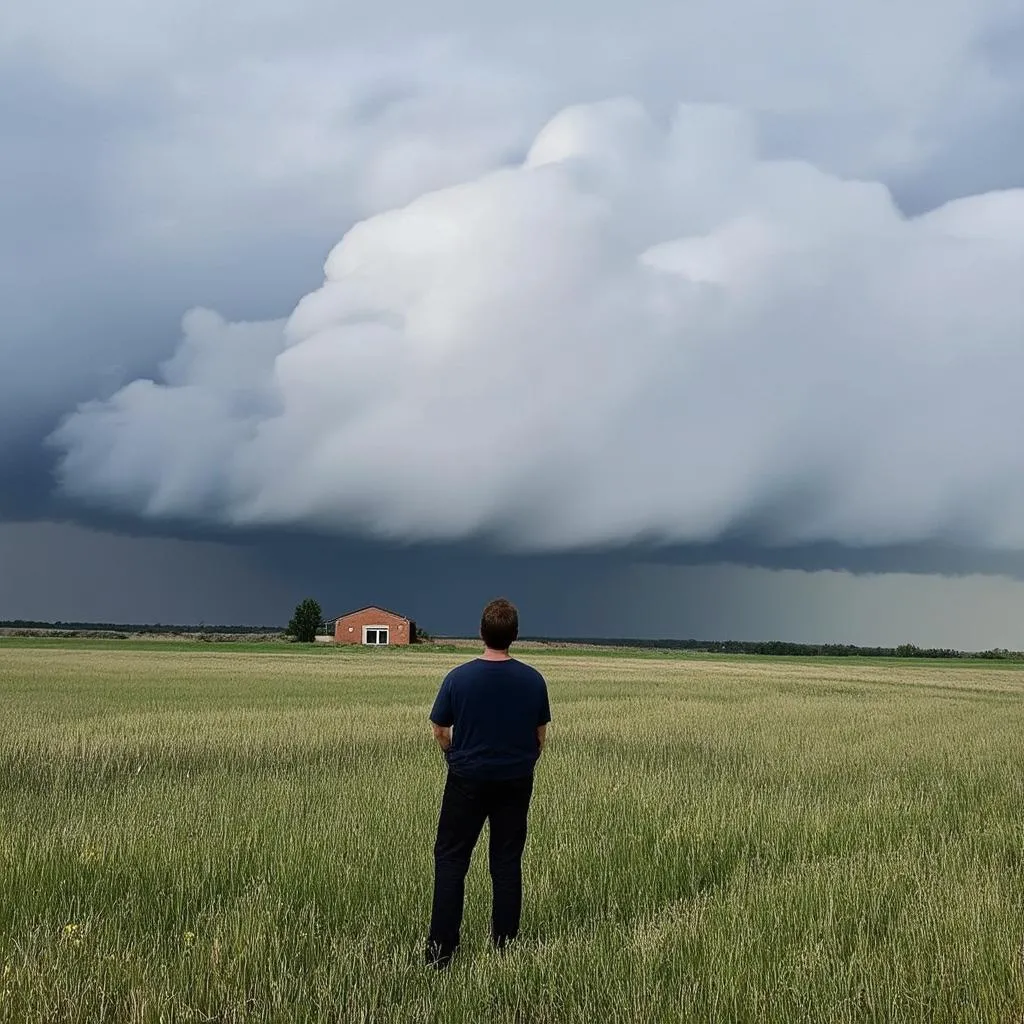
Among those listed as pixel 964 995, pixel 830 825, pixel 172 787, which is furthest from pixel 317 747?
pixel 964 995

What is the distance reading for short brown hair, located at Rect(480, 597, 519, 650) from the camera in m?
6.53

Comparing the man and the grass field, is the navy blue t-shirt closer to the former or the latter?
the man

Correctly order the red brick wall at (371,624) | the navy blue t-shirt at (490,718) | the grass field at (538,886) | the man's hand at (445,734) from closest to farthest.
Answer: the grass field at (538,886) < the navy blue t-shirt at (490,718) < the man's hand at (445,734) < the red brick wall at (371,624)

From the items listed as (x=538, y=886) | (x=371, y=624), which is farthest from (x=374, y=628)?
(x=538, y=886)

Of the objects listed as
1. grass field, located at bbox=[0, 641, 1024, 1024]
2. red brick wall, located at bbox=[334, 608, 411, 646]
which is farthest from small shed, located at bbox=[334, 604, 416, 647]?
grass field, located at bbox=[0, 641, 1024, 1024]

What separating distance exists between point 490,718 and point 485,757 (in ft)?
0.81

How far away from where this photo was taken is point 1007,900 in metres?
7.83

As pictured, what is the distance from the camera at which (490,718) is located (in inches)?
254

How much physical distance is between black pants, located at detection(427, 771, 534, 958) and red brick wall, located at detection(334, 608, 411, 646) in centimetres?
10216

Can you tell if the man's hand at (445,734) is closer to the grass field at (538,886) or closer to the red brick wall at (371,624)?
the grass field at (538,886)

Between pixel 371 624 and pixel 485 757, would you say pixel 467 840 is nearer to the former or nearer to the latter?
pixel 485 757

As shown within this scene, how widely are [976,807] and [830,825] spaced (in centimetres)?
296

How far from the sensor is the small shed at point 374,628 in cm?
10831

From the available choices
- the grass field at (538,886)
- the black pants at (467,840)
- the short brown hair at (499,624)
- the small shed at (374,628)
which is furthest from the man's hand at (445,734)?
the small shed at (374,628)
